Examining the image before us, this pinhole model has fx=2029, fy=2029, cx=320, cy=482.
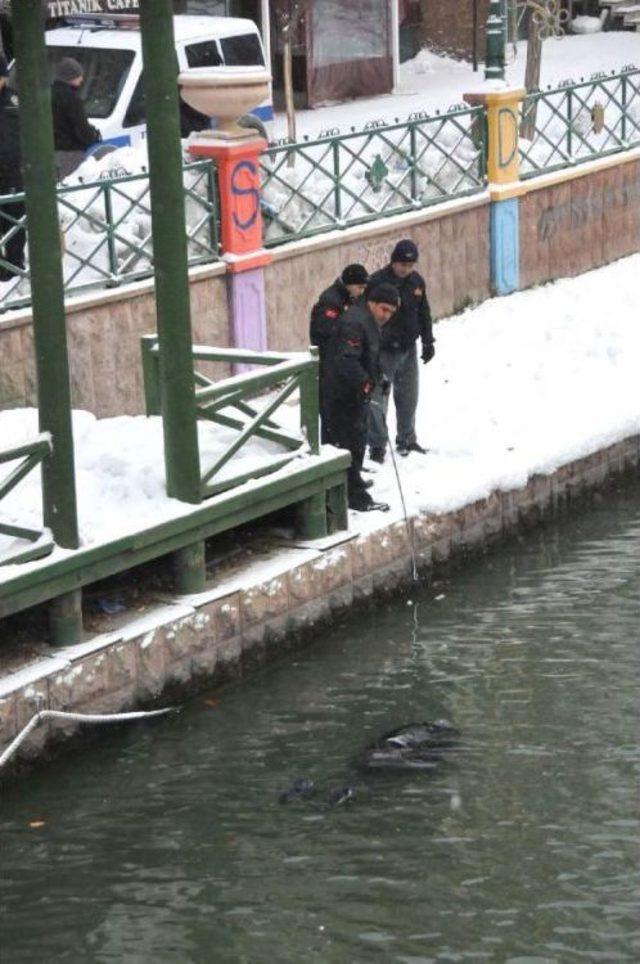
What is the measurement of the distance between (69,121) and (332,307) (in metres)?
4.95

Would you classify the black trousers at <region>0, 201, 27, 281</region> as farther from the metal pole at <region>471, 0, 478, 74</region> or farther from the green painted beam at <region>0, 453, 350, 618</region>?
the metal pole at <region>471, 0, 478, 74</region>

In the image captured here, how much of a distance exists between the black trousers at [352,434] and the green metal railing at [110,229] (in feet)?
7.88

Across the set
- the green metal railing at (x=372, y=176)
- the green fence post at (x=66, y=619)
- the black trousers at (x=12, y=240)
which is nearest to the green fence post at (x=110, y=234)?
the black trousers at (x=12, y=240)

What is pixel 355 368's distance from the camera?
487 inches

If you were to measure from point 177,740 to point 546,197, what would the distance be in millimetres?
9265

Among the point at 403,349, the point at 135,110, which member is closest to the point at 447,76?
the point at 135,110

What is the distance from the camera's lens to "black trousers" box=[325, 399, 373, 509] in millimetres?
12500

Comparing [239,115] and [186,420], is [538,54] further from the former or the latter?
[186,420]

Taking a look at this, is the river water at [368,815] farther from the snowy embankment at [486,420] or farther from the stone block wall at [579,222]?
the stone block wall at [579,222]

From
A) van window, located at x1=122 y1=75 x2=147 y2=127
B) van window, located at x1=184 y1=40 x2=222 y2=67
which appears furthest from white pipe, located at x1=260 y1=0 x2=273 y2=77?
van window, located at x1=122 y1=75 x2=147 y2=127

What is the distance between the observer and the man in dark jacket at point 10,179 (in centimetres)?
1411

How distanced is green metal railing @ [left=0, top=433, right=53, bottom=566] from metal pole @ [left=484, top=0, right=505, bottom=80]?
8667mm

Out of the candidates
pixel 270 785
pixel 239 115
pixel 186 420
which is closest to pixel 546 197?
pixel 239 115

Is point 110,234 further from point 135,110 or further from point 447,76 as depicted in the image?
point 447,76
